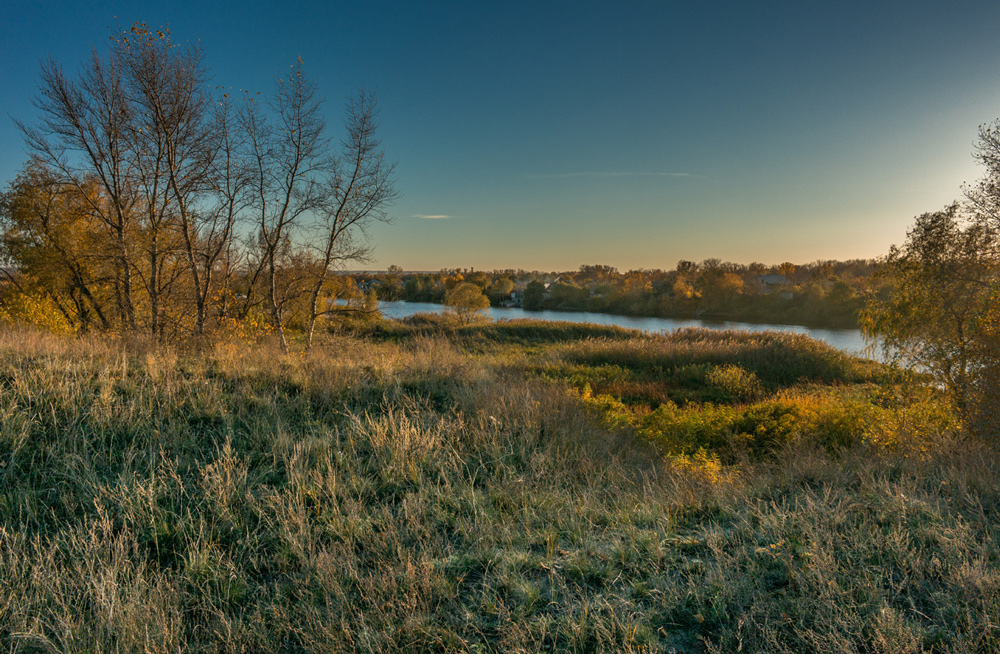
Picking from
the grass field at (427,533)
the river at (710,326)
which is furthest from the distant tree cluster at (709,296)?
the grass field at (427,533)

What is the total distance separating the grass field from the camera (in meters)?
2.45

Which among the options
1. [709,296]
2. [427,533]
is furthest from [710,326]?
[427,533]

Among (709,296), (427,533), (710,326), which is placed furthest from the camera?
(709,296)

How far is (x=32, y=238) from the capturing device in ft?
60.3

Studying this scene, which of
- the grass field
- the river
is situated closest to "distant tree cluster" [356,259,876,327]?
the river

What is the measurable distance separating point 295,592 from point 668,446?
7.48 metres

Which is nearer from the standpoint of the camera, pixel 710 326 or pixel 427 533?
pixel 427 533

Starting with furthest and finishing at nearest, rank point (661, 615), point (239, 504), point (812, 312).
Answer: point (812, 312) → point (239, 504) → point (661, 615)

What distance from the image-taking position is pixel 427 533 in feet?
11.0

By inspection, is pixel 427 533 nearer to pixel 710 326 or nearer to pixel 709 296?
pixel 710 326

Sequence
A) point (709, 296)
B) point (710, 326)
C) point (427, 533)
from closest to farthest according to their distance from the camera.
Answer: point (427, 533)
point (710, 326)
point (709, 296)

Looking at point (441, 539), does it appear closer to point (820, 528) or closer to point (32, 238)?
point (820, 528)

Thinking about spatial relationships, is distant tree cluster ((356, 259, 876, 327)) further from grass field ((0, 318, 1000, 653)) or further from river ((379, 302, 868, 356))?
grass field ((0, 318, 1000, 653))

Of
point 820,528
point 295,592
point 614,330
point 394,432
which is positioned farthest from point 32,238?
point 614,330
